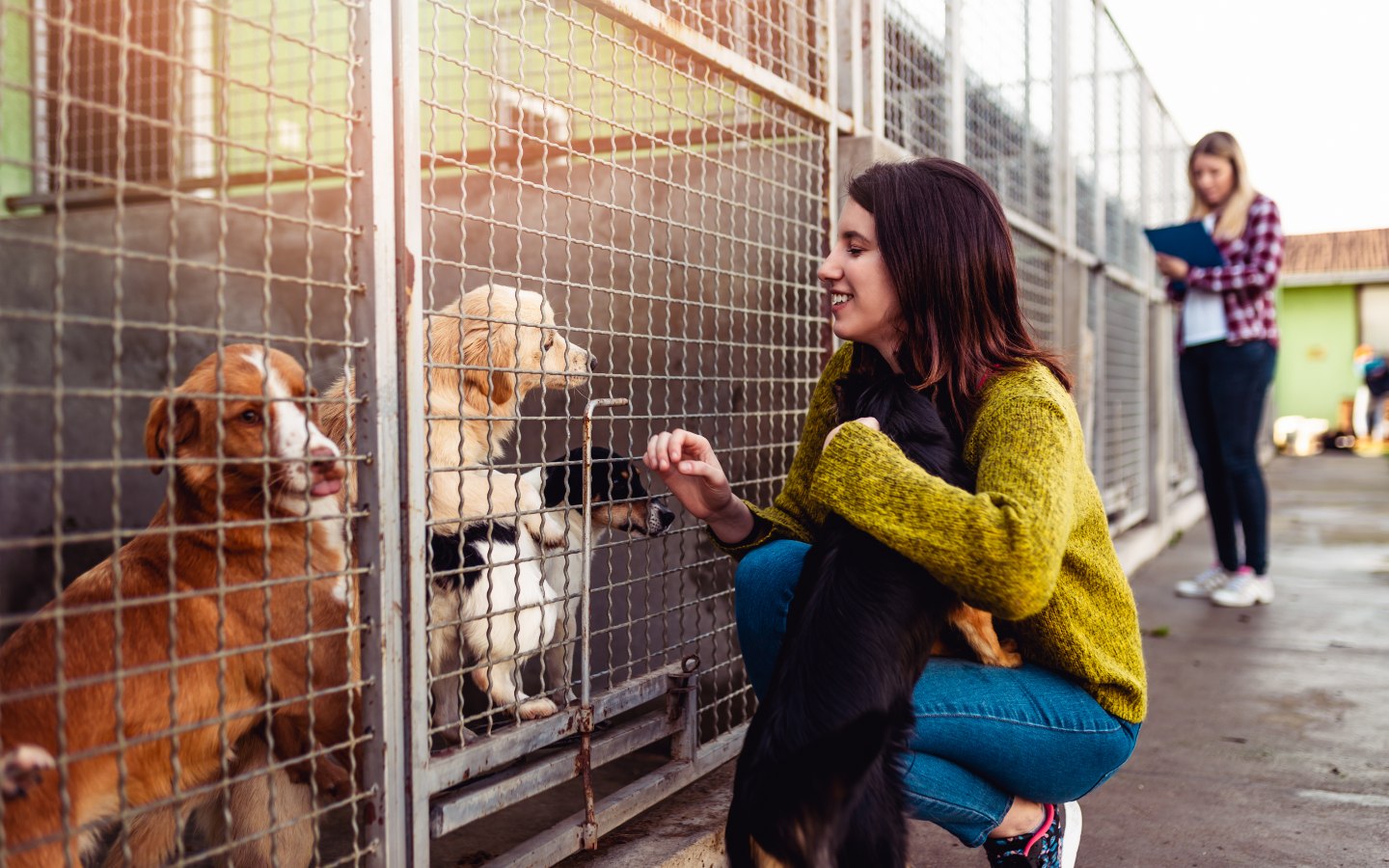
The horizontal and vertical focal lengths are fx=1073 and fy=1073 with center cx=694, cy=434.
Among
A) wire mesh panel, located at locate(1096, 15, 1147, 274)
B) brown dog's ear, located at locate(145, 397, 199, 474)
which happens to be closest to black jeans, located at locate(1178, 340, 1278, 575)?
wire mesh panel, located at locate(1096, 15, 1147, 274)

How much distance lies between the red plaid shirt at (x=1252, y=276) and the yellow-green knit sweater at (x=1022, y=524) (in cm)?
366

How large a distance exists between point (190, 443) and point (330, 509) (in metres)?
0.38

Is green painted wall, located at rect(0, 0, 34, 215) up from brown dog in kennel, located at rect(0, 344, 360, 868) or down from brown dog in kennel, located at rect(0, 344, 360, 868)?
up

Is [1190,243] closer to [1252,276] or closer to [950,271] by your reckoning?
[1252,276]

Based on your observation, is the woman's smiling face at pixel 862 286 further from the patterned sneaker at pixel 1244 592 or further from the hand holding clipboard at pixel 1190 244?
the patterned sneaker at pixel 1244 592

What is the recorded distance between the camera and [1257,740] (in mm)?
3377

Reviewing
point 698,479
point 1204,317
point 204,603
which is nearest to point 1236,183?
point 1204,317

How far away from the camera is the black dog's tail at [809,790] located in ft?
4.83

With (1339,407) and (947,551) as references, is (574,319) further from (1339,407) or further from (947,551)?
(1339,407)

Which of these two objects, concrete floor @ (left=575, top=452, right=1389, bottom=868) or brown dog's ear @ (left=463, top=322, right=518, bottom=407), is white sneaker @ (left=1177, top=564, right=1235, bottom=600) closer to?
concrete floor @ (left=575, top=452, right=1389, bottom=868)

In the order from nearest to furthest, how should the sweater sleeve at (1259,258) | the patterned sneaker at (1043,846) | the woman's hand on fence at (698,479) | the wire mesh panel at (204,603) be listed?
the wire mesh panel at (204,603)
the patterned sneaker at (1043,846)
the woman's hand on fence at (698,479)
the sweater sleeve at (1259,258)

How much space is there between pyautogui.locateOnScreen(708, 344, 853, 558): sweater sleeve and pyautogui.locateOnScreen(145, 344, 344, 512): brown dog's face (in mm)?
944

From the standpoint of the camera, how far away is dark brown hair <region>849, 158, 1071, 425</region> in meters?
1.93

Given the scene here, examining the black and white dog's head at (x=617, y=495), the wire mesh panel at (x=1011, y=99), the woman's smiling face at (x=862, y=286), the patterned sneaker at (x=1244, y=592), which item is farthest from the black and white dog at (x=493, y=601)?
the patterned sneaker at (x=1244, y=592)
